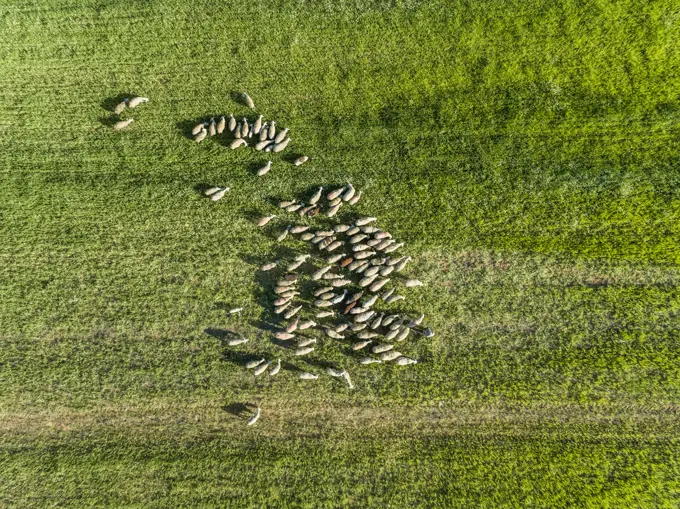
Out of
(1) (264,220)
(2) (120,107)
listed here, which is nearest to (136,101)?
(2) (120,107)

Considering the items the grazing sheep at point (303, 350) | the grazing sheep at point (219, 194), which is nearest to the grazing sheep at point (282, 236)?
the grazing sheep at point (219, 194)

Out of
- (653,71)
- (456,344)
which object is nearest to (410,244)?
(456,344)

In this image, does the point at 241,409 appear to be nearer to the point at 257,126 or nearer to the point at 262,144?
the point at 262,144

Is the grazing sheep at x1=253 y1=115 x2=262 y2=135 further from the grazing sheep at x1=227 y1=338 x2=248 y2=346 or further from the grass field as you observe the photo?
the grazing sheep at x1=227 y1=338 x2=248 y2=346

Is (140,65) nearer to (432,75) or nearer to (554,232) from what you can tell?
(432,75)

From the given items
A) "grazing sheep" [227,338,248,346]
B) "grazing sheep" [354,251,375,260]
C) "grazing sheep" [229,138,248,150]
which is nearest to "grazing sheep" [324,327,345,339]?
"grazing sheep" [354,251,375,260]

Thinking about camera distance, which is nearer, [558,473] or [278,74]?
[558,473]
